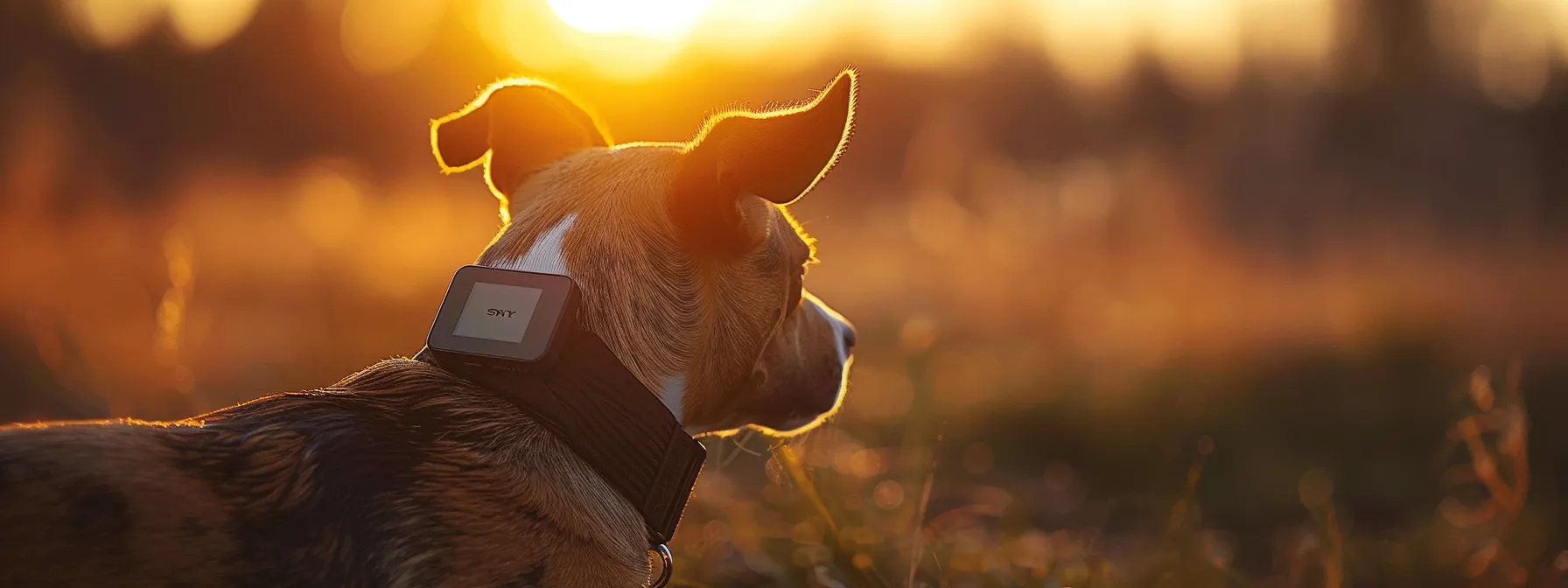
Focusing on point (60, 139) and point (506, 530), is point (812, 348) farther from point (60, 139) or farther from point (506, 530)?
point (60, 139)

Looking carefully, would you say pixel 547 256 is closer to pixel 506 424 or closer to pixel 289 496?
pixel 506 424

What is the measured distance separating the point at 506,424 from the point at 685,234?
1.77 feet

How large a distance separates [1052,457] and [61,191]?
7.16 m

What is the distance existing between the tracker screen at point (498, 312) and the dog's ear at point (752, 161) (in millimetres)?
406

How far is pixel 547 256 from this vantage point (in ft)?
6.95

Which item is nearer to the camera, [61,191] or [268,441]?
[268,441]

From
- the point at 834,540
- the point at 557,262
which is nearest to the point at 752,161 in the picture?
the point at 557,262

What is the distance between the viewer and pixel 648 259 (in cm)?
219

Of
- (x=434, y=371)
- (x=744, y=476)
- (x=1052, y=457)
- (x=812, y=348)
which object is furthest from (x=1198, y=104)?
(x=434, y=371)

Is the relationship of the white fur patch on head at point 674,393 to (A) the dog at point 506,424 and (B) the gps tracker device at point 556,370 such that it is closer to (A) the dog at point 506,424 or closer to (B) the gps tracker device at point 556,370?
(A) the dog at point 506,424

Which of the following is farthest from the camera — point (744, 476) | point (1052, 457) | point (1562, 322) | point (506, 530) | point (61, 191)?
point (61, 191)

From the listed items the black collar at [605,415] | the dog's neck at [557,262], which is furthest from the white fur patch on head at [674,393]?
the black collar at [605,415]

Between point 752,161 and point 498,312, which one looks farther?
point 752,161

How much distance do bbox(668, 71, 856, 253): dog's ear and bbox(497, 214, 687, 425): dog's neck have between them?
0.72 feet
